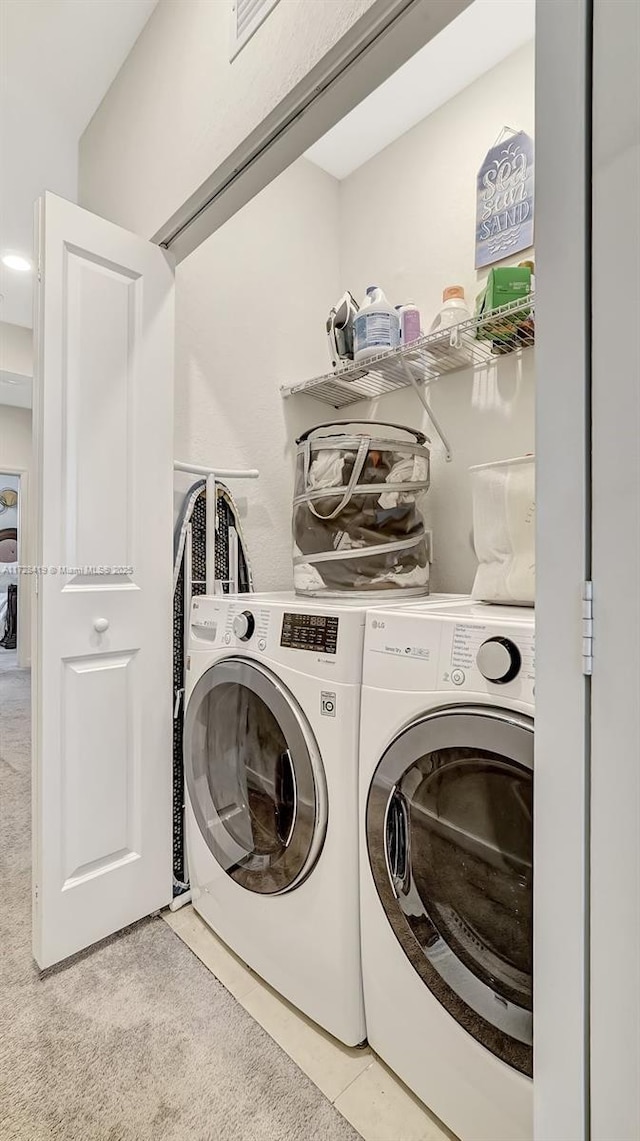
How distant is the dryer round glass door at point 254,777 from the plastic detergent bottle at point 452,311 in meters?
1.23

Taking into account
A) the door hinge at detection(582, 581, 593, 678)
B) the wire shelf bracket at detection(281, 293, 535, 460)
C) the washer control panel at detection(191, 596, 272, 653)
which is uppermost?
the wire shelf bracket at detection(281, 293, 535, 460)

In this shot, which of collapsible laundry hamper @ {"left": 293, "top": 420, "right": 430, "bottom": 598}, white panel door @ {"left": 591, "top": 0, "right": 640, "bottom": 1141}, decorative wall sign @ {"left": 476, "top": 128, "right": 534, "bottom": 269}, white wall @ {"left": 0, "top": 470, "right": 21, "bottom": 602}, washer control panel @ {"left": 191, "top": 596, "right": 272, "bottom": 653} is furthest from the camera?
white wall @ {"left": 0, "top": 470, "right": 21, "bottom": 602}

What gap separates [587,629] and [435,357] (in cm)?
151

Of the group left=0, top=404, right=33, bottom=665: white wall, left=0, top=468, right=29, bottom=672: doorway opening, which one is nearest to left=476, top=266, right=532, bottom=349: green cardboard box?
left=0, top=404, right=33, bottom=665: white wall

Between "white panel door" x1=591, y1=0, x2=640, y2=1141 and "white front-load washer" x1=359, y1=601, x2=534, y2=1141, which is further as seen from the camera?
"white front-load washer" x1=359, y1=601, x2=534, y2=1141

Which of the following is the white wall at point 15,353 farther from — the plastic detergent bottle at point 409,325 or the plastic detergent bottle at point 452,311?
the plastic detergent bottle at point 452,311

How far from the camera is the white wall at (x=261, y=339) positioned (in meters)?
1.90

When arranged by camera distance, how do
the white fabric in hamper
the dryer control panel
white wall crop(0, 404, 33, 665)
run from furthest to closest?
1. white wall crop(0, 404, 33, 665)
2. the white fabric in hamper
3. the dryer control panel

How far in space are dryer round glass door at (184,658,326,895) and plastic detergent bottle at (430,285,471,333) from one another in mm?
1227

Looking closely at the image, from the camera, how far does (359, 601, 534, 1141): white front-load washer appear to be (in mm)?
879

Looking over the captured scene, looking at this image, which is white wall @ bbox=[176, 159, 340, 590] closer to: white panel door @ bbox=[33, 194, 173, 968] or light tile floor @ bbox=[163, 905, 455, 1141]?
white panel door @ bbox=[33, 194, 173, 968]

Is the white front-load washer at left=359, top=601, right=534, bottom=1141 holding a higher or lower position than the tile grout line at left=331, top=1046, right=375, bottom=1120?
higher

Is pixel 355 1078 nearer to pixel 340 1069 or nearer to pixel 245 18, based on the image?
pixel 340 1069

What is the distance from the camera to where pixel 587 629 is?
19.3 inches
